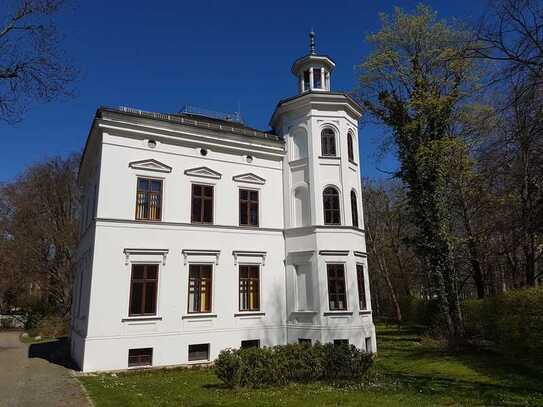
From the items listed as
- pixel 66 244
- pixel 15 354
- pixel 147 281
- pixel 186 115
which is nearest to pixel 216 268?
pixel 147 281

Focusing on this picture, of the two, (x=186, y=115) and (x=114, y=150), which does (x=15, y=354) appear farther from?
(x=186, y=115)

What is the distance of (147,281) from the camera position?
54.9 feet

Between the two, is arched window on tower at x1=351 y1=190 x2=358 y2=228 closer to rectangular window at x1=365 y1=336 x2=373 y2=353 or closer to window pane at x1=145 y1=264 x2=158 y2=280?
rectangular window at x1=365 y1=336 x2=373 y2=353

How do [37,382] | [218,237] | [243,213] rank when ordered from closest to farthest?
1. [37,382]
2. [218,237]
3. [243,213]

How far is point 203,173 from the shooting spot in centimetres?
1908

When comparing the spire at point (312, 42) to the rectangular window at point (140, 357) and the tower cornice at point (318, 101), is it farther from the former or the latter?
the rectangular window at point (140, 357)

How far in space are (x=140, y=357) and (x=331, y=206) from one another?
36.0ft

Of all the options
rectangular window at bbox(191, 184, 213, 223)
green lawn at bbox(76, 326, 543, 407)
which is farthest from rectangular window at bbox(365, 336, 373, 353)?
rectangular window at bbox(191, 184, 213, 223)

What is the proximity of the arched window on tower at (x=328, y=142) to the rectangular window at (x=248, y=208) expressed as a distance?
431 cm

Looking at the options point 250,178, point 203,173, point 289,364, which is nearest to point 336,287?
point 250,178

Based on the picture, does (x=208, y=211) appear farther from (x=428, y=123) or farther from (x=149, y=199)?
(x=428, y=123)

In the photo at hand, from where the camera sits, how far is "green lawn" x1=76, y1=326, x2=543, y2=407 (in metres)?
10.1

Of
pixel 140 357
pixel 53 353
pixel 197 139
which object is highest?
pixel 197 139

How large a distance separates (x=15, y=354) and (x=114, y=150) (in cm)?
1286
